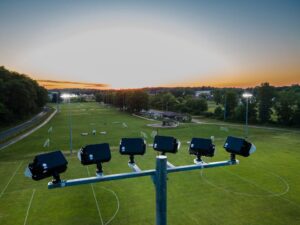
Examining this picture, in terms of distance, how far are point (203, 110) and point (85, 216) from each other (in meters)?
80.1

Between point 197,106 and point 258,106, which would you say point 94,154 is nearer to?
point 258,106

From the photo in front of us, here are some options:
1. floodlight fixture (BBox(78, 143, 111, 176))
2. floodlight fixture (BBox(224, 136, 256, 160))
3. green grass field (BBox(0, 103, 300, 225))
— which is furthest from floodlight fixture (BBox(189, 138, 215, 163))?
green grass field (BBox(0, 103, 300, 225))

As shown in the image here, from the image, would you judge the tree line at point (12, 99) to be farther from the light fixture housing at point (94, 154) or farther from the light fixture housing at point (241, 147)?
the light fixture housing at point (241, 147)

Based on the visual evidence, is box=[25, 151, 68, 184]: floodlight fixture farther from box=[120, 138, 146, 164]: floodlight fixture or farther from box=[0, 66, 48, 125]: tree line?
box=[0, 66, 48, 125]: tree line

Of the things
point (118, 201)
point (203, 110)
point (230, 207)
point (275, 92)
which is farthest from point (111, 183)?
point (203, 110)

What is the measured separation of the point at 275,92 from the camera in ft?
237

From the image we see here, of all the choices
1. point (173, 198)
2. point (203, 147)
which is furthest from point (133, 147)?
point (173, 198)

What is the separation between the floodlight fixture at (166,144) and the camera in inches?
248

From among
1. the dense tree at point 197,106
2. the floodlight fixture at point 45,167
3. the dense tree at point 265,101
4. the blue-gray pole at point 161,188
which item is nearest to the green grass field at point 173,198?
the blue-gray pole at point 161,188

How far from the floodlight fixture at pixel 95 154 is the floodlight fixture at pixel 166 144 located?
1.42m

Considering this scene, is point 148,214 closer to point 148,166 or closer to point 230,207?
point 230,207

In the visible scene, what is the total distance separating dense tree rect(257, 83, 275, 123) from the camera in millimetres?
70250

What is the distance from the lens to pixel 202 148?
6359 millimetres

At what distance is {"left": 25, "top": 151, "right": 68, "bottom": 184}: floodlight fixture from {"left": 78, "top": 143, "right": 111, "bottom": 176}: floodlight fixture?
58 cm
